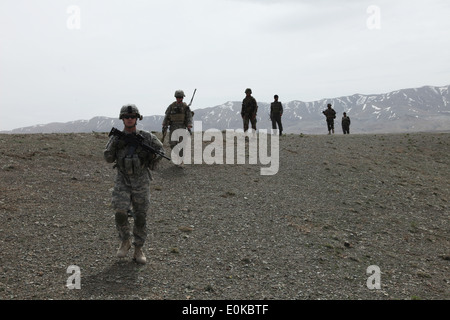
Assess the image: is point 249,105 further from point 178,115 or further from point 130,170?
point 130,170

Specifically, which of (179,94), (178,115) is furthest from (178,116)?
(179,94)

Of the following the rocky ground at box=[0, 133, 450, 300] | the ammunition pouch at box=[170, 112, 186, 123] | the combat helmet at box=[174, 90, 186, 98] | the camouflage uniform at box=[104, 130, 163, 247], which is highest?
the combat helmet at box=[174, 90, 186, 98]

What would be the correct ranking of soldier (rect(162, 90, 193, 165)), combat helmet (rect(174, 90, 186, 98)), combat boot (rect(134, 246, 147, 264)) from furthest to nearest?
1. soldier (rect(162, 90, 193, 165))
2. combat helmet (rect(174, 90, 186, 98))
3. combat boot (rect(134, 246, 147, 264))

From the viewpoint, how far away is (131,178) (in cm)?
718

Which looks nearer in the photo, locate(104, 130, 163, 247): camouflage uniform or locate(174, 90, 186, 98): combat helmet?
locate(104, 130, 163, 247): camouflage uniform

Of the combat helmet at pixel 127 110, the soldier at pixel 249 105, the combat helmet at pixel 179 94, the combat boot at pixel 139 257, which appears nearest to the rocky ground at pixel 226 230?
the combat boot at pixel 139 257

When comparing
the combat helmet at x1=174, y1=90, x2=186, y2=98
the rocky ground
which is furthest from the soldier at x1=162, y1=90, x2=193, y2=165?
the rocky ground

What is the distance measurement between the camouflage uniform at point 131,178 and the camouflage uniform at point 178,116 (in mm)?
7807

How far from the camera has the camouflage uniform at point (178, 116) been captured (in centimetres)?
1507

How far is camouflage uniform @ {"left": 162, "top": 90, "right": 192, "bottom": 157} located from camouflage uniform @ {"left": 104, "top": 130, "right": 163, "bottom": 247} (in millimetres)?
7807

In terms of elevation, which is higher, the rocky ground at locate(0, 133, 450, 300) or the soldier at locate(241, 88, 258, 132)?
the soldier at locate(241, 88, 258, 132)

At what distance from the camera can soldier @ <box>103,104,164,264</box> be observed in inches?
277

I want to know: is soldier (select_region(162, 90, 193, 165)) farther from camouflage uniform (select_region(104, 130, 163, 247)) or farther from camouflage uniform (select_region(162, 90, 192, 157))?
camouflage uniform (select_region(104, 130, 163, 247))
